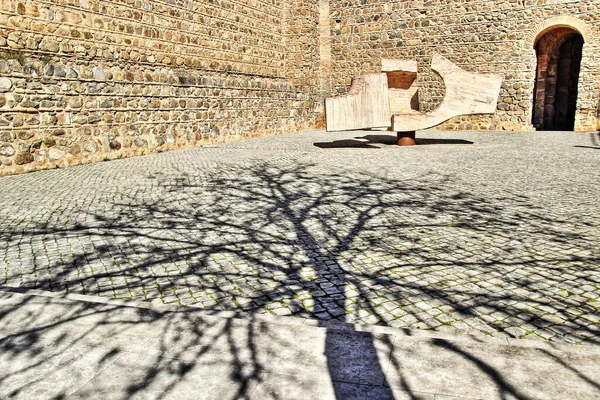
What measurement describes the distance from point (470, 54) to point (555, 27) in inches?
97.8

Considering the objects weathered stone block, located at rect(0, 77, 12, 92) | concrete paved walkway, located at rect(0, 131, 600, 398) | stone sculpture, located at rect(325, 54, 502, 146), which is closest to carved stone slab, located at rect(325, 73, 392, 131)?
stone sculpture, located at rect(325, 54, 502, 146)

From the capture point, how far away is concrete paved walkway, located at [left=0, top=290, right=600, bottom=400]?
75.1 inches

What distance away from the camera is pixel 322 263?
3.60 meters

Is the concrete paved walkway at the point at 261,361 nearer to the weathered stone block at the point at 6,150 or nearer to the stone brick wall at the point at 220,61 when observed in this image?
the weathered stone block at the point at 6,150

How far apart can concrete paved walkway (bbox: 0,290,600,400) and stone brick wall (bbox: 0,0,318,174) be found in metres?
6.09

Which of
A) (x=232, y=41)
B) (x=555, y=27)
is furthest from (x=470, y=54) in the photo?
(x=232, y=41)

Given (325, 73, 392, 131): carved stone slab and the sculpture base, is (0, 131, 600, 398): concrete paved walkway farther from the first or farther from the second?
the sculpture base

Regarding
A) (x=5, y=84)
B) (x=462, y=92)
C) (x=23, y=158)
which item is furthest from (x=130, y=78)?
(x=462, y=92)

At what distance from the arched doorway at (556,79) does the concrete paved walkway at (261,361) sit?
624 inches

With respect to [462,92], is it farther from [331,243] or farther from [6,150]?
[6,150]

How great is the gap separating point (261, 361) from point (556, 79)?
1737cm

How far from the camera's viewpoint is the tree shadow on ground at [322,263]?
2596 mm

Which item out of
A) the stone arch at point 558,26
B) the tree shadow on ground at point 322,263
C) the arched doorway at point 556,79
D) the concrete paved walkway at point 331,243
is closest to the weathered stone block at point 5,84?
the concrete paved walkway at point 331,243

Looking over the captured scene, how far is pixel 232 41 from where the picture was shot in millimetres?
13523
